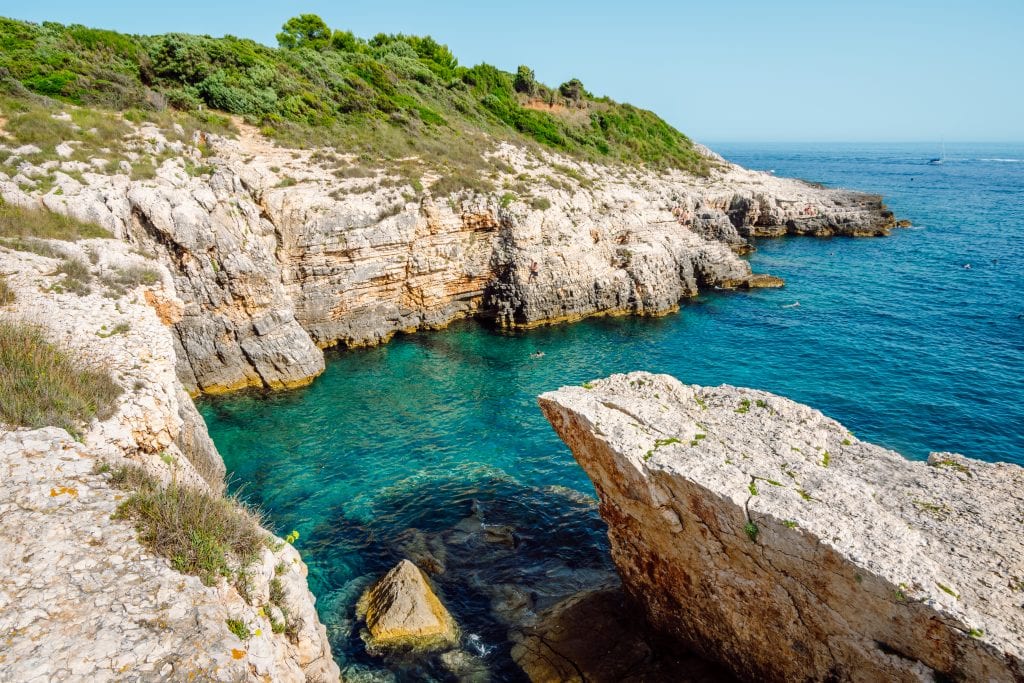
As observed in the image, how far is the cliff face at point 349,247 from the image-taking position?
74.2ft

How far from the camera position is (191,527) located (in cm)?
692

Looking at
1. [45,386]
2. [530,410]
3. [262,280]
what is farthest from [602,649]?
[262,280]

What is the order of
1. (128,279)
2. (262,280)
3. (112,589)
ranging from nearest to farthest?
(112,589) < (128,279) < (262,280)

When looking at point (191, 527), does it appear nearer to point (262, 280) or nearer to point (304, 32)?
point (262, 280)

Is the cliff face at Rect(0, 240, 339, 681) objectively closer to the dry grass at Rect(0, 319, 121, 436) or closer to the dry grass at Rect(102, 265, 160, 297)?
the dry grass at Rect(0, 319, 121, 436)

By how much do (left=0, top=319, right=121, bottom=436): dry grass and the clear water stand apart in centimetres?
718

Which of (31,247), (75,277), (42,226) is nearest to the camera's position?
(75,277)

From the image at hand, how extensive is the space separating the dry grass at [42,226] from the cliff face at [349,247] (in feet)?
3.08

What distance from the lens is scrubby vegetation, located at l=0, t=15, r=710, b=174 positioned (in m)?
29.8

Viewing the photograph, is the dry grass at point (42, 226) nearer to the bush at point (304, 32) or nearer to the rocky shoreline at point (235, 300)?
the rocky shoreline at point (235, 300)

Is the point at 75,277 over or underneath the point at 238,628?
over

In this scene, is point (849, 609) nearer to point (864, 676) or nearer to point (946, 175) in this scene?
point (864, 676)

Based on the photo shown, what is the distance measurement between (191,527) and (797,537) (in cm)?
873

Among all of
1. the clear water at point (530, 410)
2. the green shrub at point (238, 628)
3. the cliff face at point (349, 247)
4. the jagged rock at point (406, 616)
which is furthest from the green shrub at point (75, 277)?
the green shrub at point (238, 628)
